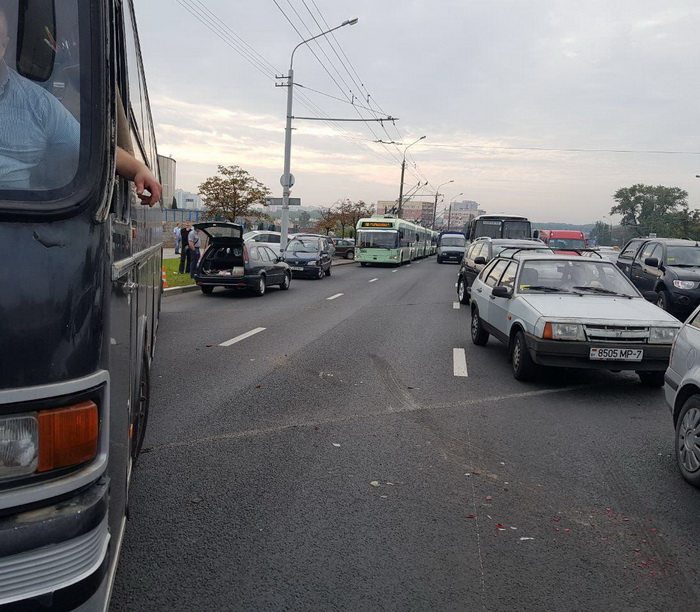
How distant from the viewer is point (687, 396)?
475cm

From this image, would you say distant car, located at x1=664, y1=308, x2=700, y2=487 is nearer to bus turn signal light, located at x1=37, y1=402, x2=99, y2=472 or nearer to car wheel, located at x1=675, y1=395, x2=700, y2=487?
car wheel, located at x1=675, y1=395, x2=700, y2=487

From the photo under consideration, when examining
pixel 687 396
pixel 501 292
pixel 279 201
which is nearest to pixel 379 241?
pixel 279 201

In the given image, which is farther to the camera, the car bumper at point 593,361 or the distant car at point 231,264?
the distant car at point 231,264

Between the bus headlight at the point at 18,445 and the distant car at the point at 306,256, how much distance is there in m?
22.5

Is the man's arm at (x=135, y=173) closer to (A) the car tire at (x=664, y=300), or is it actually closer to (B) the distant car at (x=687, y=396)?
(B) the distant car at (x=687, y=396)

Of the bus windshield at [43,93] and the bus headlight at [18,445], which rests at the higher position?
the bus windshield at [43,93]

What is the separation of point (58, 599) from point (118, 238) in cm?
136

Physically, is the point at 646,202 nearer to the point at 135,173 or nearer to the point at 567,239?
the point at 567,239

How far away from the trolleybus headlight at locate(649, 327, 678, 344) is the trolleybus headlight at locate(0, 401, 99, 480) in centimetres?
654

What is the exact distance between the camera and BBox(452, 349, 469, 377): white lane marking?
27.1ft

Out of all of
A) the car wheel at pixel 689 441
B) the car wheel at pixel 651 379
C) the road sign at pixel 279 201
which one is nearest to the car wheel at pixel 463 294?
the car wheel at pixel 651 379

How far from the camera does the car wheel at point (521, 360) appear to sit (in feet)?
24.6

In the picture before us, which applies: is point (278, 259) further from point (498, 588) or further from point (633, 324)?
point (498, 588)

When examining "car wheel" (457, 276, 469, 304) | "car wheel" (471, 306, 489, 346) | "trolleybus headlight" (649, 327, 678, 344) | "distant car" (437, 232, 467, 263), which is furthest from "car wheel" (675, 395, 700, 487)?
"distant car" (437, 232, 467, 263)
